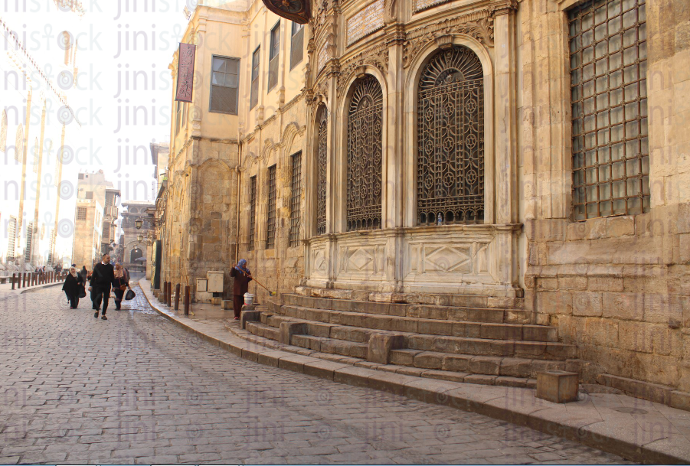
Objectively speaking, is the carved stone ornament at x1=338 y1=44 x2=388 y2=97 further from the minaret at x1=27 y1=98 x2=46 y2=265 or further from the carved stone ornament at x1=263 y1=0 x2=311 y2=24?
the minaret at x1=27 y1=98 x2=46 y2=265

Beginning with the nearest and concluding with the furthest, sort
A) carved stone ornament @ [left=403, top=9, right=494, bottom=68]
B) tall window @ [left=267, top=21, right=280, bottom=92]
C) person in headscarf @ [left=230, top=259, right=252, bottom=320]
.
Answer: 1. carved stone ornament @ [left=403, top=9, right=494, bottom=68]
2. person in headscarf @ [left=230, top=259, right=252, bottom=320]
3. tall window @ [left=267, top=21, right=280, bottom=92]

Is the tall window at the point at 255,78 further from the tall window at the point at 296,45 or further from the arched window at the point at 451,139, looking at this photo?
the arched window at the point at 451,139

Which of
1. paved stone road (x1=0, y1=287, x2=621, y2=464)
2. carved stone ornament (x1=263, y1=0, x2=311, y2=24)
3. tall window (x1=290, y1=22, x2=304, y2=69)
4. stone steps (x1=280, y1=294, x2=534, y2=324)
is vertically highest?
tall window (x1=290, y1=22, x2=304, y2=69)

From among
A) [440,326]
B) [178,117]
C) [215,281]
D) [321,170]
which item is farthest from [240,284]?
[178,117]

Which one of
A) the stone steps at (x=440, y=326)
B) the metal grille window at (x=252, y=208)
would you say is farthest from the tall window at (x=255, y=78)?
the stone steps at (x=440, y=326)

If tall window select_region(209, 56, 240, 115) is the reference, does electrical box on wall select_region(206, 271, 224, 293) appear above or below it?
below

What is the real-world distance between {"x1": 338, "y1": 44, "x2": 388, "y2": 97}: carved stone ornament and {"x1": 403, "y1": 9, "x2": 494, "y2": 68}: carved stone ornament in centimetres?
44

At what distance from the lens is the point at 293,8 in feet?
39.3

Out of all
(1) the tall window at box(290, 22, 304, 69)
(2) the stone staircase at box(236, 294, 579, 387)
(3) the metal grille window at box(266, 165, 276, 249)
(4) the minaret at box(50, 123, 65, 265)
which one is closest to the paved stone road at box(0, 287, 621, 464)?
(2) the stone staircase at box(236, 294, 579, 387)

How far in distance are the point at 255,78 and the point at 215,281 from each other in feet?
23.3

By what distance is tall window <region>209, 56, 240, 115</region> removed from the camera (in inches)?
780

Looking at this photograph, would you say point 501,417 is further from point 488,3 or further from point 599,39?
point 488,3

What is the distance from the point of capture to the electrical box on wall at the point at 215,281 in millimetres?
17734

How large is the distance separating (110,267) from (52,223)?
41.7 m
